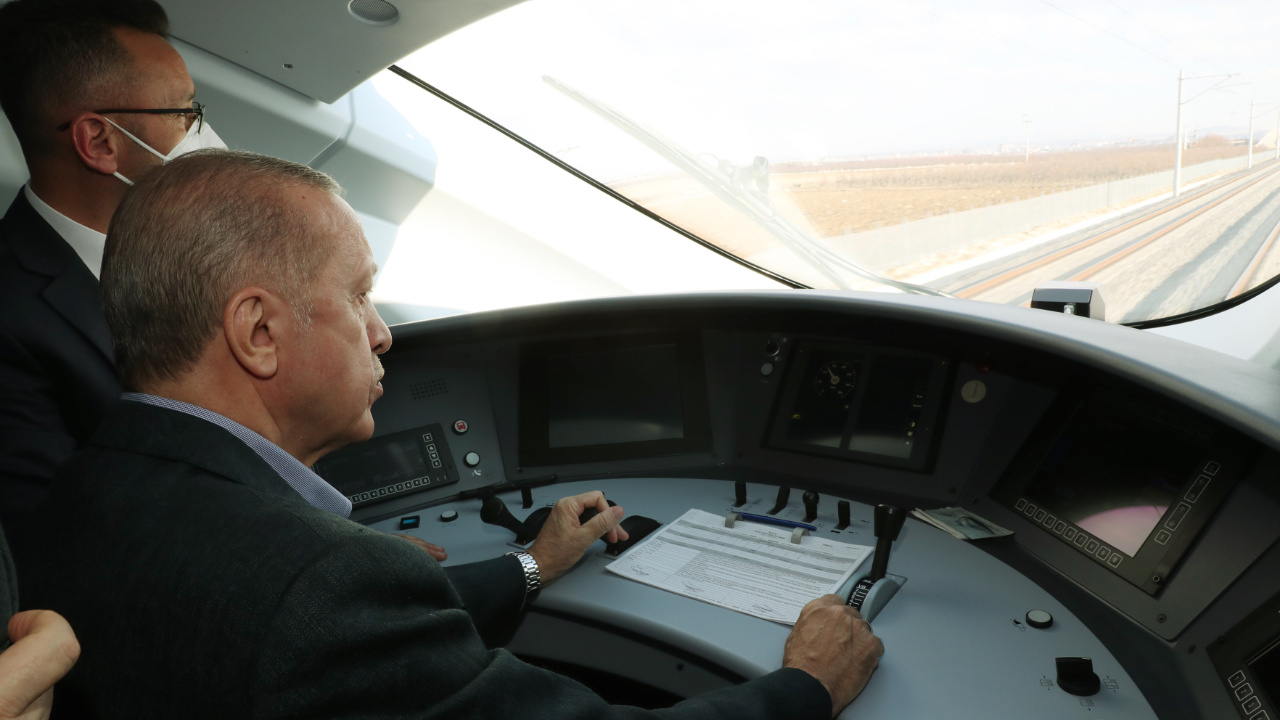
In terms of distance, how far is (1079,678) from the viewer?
980mm

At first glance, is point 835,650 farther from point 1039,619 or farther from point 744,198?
point 744,198

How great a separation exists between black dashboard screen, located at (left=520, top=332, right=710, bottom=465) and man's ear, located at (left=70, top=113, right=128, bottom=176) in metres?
1.07

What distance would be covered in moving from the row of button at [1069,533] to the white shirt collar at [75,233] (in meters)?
1.85

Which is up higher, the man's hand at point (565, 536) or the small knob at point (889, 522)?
the small knob at point (889, 522)

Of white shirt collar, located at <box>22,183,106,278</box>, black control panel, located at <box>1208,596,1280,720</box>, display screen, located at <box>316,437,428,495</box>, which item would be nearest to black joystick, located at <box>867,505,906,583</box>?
black control panel, located at <box>1208,596,1280,720</box>

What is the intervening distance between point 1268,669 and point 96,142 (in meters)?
2.05

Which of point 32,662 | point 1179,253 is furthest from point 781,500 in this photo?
point 1179,253

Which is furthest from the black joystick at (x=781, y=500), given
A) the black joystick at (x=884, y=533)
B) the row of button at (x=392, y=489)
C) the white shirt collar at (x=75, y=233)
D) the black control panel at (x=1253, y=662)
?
the white shirt collar at (x=75, y=233)

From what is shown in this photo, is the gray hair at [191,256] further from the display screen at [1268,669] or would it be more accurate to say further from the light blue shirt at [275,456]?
the display screen at [1268,669]

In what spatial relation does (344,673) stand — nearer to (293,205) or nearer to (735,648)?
(293,205)

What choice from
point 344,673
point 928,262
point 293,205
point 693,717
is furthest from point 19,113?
point 928,262

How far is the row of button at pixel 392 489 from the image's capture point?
1931 millimetres

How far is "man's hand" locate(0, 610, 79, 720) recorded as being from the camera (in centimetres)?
43

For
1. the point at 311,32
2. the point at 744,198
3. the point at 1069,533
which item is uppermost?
the point at 311,32
